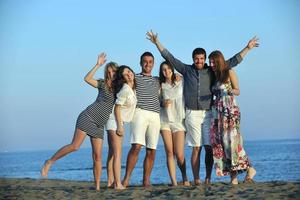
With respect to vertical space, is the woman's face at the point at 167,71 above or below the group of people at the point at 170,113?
above

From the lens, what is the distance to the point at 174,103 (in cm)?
945

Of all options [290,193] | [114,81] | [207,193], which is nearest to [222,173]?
[207,193]

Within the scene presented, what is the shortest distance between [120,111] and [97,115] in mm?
420

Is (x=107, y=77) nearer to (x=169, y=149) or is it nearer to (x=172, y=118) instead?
(x=172, y=118)

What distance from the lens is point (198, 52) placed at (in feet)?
30.5

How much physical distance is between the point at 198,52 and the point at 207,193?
248 cm

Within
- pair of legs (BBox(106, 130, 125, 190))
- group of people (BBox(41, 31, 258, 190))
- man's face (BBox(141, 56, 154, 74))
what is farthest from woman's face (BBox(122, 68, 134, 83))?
pair of legs (BBox(106, 130, 125, 190))

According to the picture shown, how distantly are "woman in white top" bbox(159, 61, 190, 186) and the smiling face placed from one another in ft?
0.93

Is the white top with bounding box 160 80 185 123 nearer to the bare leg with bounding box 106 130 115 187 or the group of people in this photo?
the group of people

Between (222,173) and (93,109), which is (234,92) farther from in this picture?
(93,109)

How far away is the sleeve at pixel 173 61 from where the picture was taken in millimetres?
9492

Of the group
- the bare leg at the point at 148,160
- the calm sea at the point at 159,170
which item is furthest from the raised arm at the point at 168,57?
the calm sea at the point at 159,170

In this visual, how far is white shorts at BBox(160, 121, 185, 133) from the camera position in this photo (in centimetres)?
938

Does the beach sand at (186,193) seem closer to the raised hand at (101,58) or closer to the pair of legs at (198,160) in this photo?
the pair of legs at (198,160)
